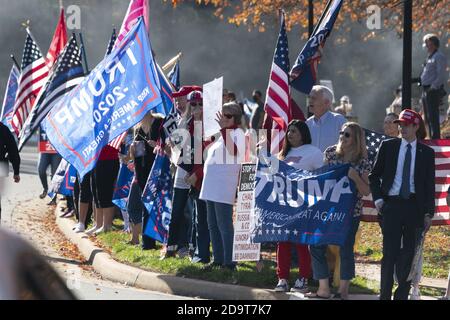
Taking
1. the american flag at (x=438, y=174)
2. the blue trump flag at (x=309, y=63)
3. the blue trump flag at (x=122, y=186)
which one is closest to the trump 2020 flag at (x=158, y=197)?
the blue trump flag at (x=122, y=186)

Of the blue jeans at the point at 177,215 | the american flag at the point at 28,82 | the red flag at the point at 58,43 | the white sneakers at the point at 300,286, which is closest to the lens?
the white sneakers at the point at 300,286

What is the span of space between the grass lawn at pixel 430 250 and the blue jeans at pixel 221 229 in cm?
173

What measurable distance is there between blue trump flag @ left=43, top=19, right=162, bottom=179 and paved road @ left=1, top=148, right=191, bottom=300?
0.82 m

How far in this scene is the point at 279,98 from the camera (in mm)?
9547

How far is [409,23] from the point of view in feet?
35.6

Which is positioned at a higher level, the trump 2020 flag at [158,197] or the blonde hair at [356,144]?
the blonde hair at [356,144]

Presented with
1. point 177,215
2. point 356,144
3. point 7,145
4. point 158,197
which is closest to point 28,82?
point 7,145

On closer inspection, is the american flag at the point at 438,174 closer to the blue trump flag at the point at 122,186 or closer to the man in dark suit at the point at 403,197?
the man in dark suit at the point at 403,197

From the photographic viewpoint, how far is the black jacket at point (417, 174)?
25.1 feet

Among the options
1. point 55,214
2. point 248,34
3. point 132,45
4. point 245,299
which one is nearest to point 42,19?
point 248,34

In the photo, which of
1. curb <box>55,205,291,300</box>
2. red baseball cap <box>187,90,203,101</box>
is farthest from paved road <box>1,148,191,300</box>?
red baseball cap <box>187,90,203,101</box>

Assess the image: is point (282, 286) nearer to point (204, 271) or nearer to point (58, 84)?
point (204, 271)

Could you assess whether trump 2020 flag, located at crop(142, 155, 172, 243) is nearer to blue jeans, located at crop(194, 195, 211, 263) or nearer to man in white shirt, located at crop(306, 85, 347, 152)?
blue jeans, located at crop(194, 195, 211, 263)

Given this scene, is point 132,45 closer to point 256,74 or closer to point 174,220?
point 174,220
